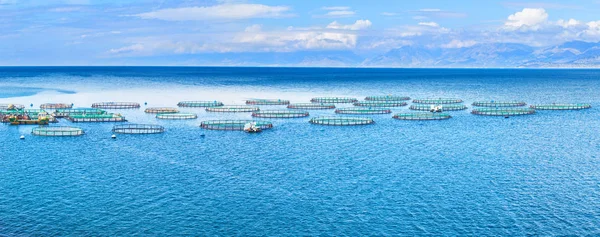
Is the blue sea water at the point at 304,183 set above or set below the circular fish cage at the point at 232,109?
below

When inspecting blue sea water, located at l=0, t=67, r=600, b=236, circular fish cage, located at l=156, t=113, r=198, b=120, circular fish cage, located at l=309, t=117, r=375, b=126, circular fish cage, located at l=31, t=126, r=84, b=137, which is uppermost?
circular fish cage, located at l=156, t=113, r=198, b=120

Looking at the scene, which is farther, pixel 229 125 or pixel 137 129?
pixel 229 125

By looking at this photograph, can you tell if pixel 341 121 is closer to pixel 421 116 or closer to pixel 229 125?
pixel 421 116

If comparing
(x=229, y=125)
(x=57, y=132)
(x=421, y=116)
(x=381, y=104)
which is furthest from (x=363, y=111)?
(x=57, y=132)

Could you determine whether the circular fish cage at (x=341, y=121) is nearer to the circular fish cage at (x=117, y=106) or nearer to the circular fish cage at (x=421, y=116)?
the circular fish cage at (x=421, y=116)

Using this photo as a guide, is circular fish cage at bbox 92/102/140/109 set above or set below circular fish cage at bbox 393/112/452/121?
above

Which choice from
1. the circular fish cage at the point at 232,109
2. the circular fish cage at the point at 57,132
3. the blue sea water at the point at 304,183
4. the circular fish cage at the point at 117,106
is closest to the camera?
the blue sea water at the point at 304,183

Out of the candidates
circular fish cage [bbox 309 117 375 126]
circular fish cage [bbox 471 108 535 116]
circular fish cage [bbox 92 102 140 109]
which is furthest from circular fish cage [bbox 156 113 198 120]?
circular fish cage [bbox 471 108 535 116]

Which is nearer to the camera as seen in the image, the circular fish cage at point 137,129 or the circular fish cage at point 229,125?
the circular fish cage at point 137,129

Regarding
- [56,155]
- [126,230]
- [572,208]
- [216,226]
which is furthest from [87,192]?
[572,208]

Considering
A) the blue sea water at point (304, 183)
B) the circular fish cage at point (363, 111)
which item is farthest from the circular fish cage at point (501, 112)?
the blue sea water at point (304, 183)

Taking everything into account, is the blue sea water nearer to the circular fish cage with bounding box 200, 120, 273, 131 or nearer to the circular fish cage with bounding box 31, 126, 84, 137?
the circular fish cage with bounding box 31, 126, 84, 137
